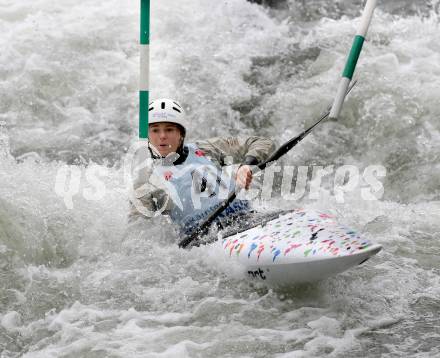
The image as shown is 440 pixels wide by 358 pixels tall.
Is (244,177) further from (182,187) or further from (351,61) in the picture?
(351,61)

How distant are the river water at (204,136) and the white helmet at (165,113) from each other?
709mm

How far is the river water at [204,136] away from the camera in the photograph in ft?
13.9

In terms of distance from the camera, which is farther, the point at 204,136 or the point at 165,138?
the point at 204,136

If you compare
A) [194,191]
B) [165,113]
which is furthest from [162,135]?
[194,191]

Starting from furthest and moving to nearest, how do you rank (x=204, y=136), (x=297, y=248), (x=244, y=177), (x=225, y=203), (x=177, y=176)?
(x=204, y=136)
(x=177, y=176)
(x=225, y=203)
(x=244, y=177)
(x=297, y=248)

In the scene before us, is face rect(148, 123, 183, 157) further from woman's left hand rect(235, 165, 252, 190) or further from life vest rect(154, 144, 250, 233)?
woman's left hand rect(235, 165, 252, 190)

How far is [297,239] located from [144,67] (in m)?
1.42

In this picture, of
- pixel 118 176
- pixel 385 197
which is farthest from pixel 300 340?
pixel 118 176

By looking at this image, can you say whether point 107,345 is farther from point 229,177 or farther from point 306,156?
point 306,156

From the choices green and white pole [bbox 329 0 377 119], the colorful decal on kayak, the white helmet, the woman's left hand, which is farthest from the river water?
green and white pole [bbox 329 0 377 119]

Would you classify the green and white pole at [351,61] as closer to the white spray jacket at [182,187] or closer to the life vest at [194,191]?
the white spray jacket at [182,187]

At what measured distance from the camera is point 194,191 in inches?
202

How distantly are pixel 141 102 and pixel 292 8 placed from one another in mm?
5590

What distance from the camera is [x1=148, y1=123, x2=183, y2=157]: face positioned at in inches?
206
